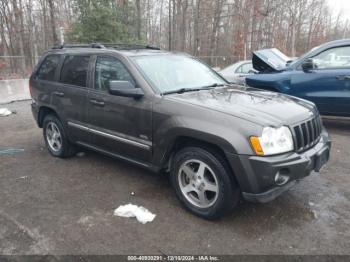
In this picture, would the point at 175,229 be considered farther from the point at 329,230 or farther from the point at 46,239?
the point at 329,230

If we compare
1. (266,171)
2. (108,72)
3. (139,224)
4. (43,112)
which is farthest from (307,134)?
(43,112)

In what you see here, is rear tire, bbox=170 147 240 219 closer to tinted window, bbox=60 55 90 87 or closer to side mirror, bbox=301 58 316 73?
tinted window, bbox=60 55 90 87

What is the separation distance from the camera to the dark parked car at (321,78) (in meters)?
6.15

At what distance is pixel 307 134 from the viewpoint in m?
3.28

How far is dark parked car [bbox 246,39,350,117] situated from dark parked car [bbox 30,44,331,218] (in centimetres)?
263

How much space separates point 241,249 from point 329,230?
0.97 m

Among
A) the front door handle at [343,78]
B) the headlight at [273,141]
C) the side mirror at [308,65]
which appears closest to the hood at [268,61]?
the side mirror at [308,65]

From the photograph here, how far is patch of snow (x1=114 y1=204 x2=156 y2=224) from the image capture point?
3.34 metres

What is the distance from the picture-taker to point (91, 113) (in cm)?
436

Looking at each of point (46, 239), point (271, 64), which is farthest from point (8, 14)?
point (46, 239)

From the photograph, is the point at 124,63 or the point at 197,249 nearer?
the point at 197,249

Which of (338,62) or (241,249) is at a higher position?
(338,62)

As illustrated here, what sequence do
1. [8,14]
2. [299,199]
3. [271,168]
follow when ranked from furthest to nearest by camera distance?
1. [8,14]
2. [299,199]
3. [271,168]

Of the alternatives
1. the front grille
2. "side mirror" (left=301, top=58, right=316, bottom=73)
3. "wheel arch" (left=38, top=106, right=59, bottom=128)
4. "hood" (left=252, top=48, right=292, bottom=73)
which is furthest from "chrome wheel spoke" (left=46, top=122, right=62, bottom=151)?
"side mirror" (left=301, top=58, right=316, bottom=73)
